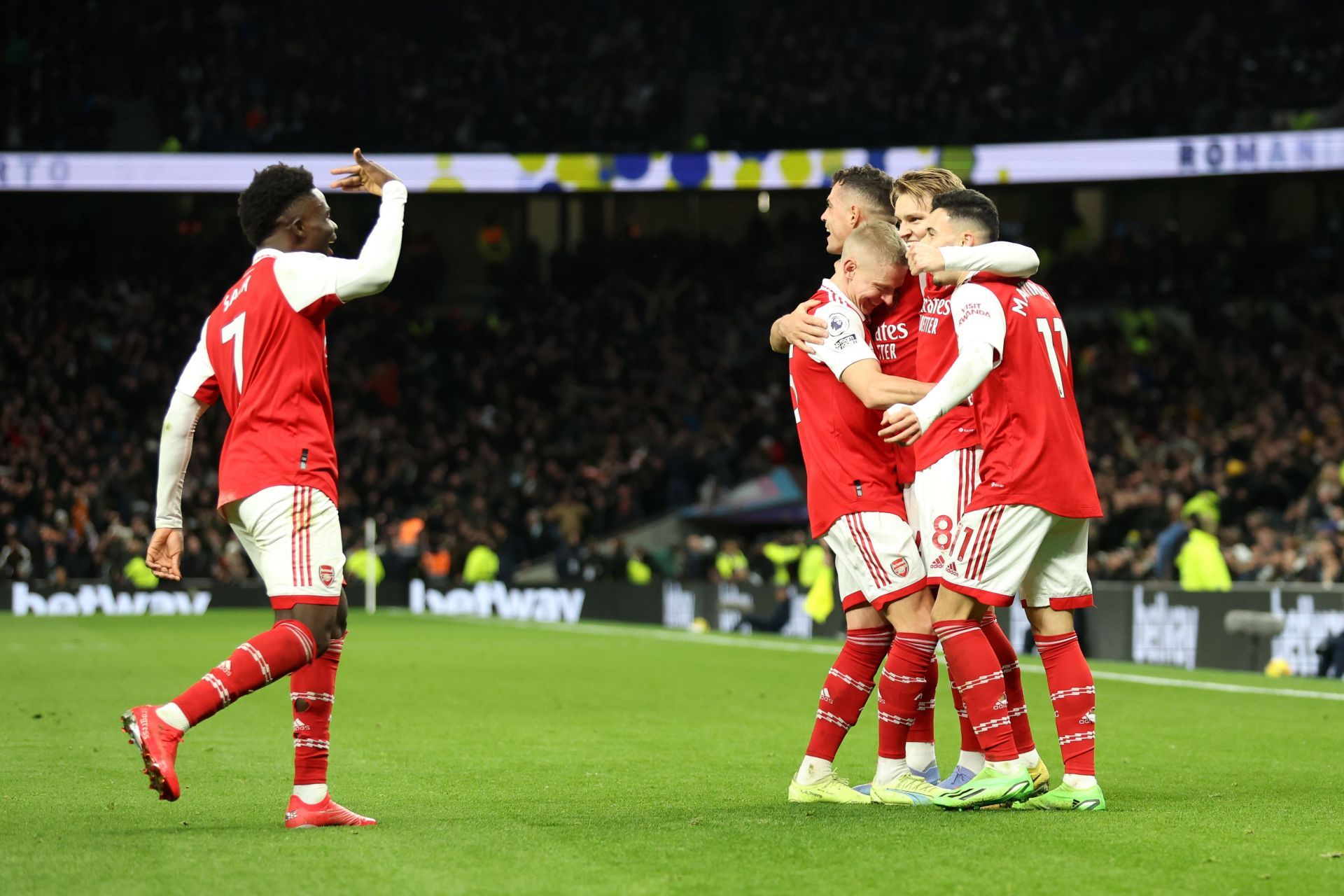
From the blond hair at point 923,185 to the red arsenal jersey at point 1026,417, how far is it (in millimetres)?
508

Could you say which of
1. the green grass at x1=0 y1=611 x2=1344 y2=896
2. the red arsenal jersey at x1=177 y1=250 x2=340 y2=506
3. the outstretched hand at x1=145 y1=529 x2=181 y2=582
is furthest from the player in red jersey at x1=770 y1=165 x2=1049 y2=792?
the outstretched hand at x1=145 y1=529 x2=181 y2=582

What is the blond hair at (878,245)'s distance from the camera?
6.20 metres

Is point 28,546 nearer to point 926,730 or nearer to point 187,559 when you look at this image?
point 187,559

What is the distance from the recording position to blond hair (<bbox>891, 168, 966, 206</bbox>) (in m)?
6.43

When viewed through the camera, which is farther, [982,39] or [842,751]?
[982,39]

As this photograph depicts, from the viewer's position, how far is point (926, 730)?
6.52 m

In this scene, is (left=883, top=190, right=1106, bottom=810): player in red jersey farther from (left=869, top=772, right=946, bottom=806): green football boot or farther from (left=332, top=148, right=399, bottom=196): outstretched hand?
(left=332, top=148, right=399, bottom=196): outstretched hand

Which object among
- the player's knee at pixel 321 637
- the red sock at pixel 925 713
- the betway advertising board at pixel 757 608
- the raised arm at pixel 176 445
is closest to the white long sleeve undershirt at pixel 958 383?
the red sock at pixel 925 713

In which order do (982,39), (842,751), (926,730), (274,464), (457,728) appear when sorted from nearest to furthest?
(274,464)
(926,730)
(842,751)
(457,728)
(982,39)

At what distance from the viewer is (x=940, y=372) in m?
6.15

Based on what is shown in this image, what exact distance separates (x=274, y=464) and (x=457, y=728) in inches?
174

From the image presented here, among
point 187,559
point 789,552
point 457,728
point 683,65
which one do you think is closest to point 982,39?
point 683,65

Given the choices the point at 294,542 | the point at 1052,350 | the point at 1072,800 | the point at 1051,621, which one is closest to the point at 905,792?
the point at 1072,800

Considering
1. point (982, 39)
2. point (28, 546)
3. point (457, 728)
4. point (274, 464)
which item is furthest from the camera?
point (982, 39)
